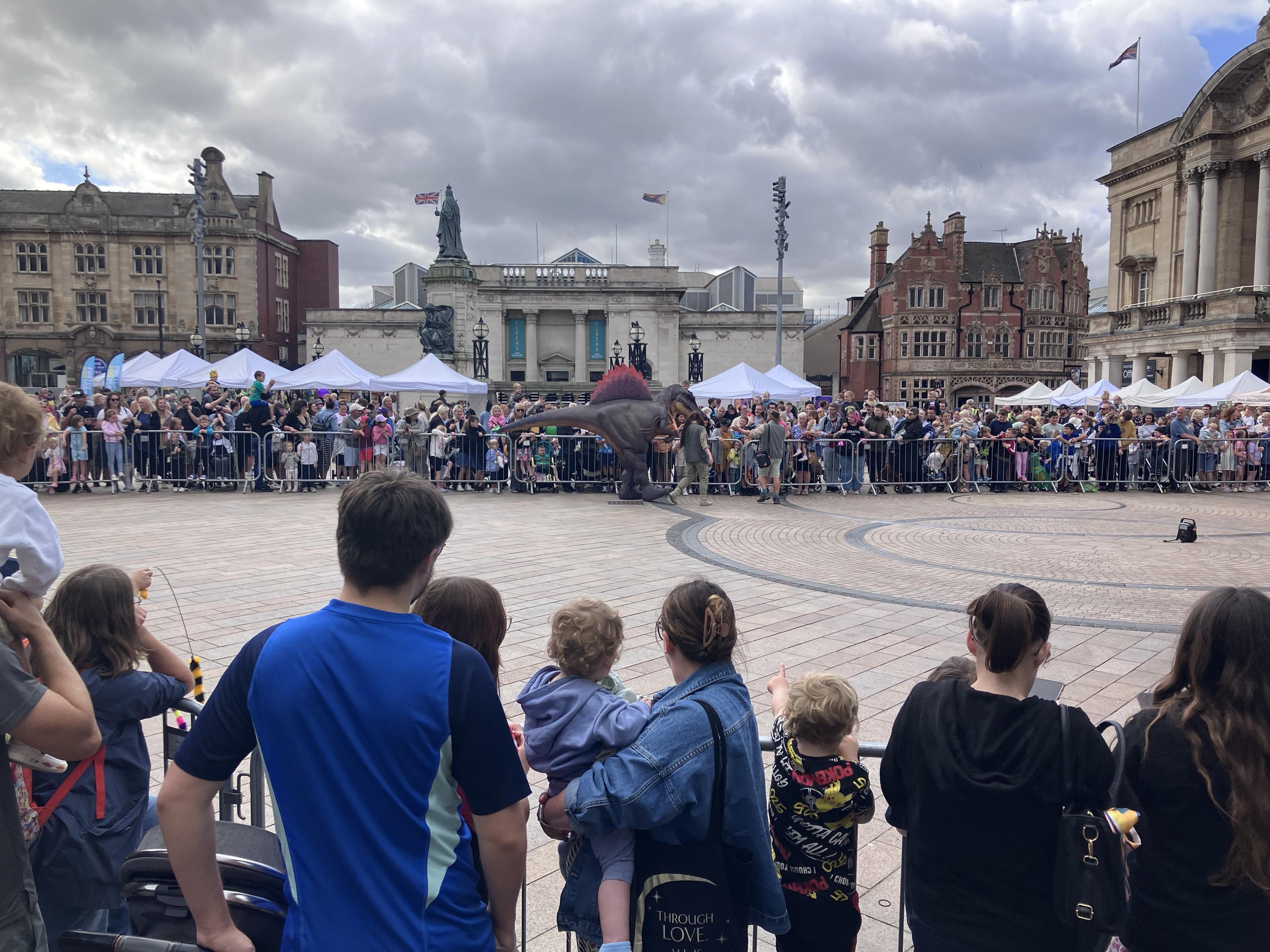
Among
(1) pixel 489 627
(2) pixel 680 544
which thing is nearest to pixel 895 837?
(1) pixel 489 627

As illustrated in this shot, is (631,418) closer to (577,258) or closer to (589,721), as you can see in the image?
(589,721)

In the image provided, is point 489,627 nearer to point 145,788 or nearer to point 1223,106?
point 145,788

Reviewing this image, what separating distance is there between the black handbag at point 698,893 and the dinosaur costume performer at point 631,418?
13336 millimetres

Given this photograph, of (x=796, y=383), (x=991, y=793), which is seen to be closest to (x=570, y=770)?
(x=991, y=793)

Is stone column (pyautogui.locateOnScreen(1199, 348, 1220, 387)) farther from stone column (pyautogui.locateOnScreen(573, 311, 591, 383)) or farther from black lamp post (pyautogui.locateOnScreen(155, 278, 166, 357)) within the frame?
black lamp post (pyautogui.locateOnScreen(155, 278, 166, 357))

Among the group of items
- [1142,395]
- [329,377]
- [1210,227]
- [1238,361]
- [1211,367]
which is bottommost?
[1142,395]

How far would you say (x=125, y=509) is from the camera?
45.0 feet

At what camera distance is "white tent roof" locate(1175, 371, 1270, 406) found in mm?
24047

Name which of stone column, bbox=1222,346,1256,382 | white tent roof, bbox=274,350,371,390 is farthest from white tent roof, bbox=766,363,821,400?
stone column, bbox=1222,346,1256,382

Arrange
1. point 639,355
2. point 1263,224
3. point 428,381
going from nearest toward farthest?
1. point 428,381
2. point 1263,224
3. point 639,355

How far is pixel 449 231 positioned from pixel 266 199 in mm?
21217

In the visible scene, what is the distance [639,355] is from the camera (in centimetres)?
4819

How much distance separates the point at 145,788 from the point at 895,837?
3.20 meters

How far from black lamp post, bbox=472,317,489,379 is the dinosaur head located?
33.5m
